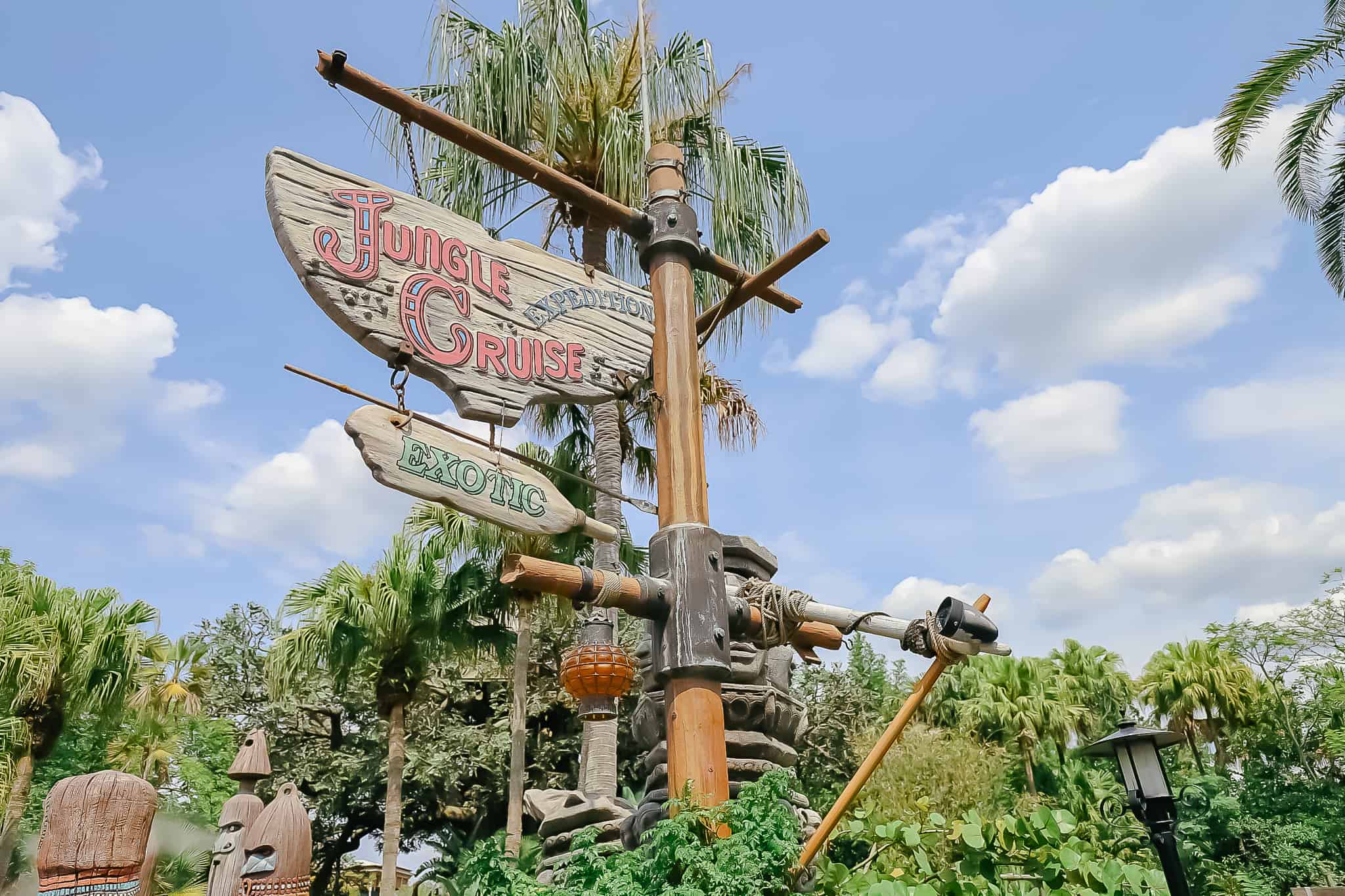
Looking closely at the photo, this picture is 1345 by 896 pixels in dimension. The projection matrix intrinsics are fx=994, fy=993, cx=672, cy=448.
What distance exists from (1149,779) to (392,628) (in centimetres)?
1082

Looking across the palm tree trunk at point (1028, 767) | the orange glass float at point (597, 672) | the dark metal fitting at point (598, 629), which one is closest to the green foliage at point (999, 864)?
the orange glass float at point (597, 672)

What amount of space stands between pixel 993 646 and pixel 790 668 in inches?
89.3

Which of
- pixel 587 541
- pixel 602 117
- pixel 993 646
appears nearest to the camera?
pixel 993 646

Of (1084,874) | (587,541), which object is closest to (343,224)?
(1084,874)

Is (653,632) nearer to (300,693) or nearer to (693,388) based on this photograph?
(693,388)

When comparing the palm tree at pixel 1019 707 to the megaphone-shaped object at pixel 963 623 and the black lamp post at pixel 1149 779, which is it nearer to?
the black lamp post at pixel 1149 779

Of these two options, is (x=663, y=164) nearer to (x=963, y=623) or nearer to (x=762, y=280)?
(x=762, y=280)

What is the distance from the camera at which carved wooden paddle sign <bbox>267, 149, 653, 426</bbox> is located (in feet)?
12.2

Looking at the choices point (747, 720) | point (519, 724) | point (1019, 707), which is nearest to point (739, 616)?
point (747, 720)

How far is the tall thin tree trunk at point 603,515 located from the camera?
11.0 meters

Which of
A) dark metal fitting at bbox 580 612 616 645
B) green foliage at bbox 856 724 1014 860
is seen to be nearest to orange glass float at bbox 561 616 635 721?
dark metal fitting at bbox 580 612 616 645

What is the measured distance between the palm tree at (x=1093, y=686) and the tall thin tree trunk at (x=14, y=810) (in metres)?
18.7

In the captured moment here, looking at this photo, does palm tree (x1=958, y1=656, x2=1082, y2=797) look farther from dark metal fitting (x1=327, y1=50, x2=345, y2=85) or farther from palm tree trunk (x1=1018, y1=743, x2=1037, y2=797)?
dark metal fitting (x1=327, y1=50, x2=345, y2=85)

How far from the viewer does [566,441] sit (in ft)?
49.6
